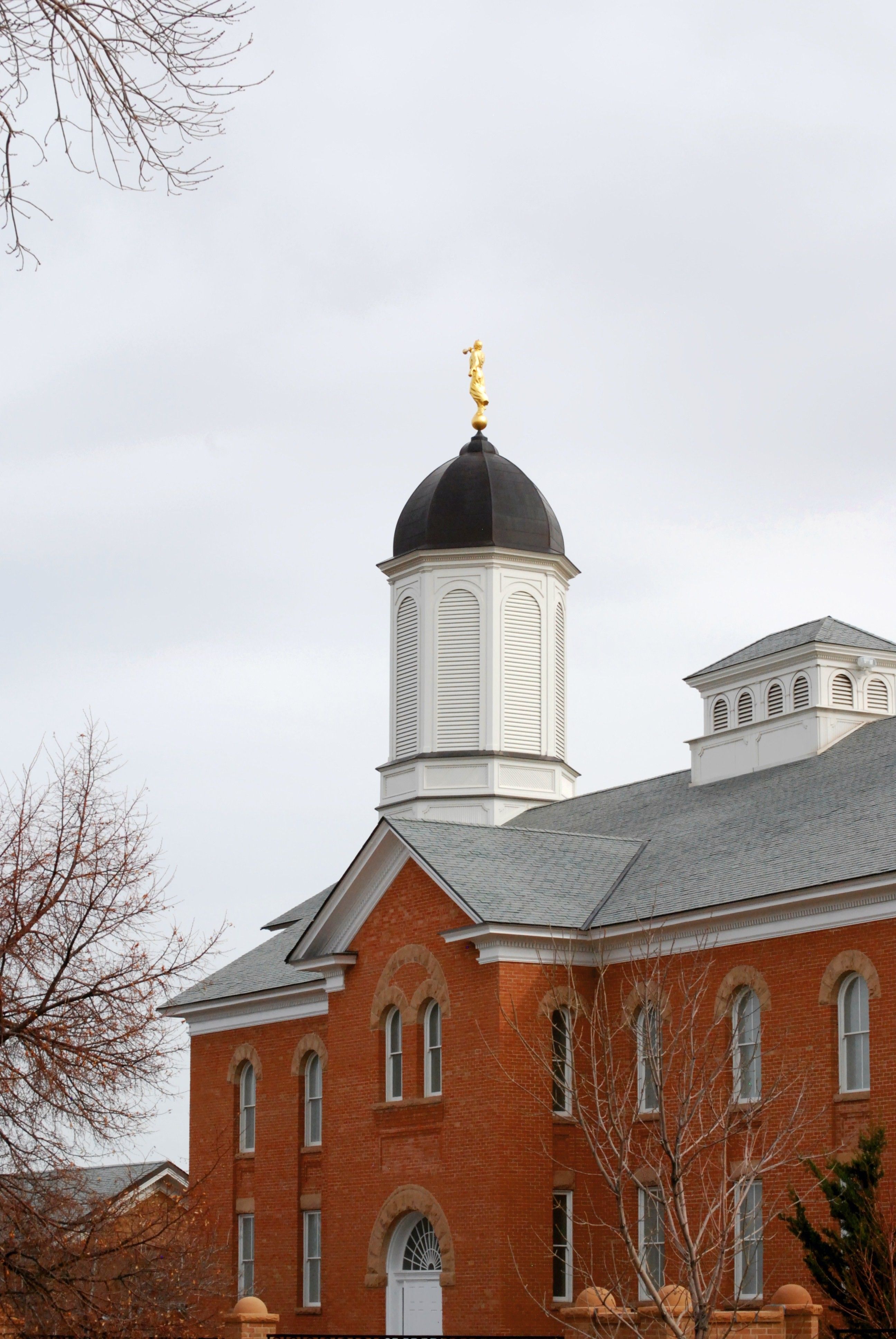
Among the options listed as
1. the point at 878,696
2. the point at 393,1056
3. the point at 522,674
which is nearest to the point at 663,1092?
the point at 393,1056

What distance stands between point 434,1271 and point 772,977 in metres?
7.97

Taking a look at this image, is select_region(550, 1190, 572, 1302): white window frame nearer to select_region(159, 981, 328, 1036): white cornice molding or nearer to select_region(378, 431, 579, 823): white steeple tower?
select_region(159, 981, 328, 1036): white cornice molding

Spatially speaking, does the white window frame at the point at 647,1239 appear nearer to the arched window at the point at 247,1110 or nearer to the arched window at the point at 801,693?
the arched window at the point at 801,693

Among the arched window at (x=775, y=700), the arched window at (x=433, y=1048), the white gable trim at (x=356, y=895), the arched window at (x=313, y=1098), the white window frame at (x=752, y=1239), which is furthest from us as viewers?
the arched window at (x=313, y=1098)

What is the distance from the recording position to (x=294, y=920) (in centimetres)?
A: 4588

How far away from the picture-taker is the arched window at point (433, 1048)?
33.8 m

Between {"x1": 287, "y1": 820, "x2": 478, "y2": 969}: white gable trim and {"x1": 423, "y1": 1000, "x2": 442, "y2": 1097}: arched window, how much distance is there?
7.86ft

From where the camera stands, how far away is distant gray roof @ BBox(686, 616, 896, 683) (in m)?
36.2

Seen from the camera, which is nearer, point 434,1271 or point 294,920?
point 434,1271

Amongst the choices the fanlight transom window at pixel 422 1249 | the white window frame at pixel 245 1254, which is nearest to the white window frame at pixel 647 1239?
the fanlight transom window at pixel 422 1249

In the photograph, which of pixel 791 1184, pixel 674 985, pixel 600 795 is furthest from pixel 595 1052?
pixel 600 795

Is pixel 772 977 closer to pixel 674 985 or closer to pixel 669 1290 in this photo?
pixel 674 985

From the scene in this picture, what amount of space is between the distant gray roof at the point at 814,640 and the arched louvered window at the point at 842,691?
1.92 ft

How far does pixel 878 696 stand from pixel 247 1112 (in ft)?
51.7
